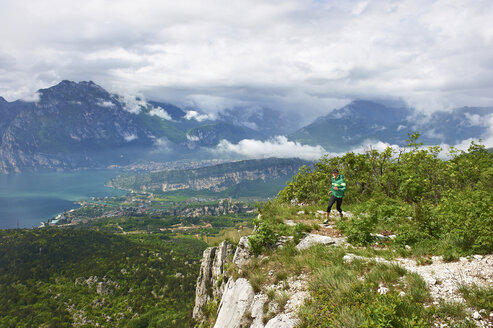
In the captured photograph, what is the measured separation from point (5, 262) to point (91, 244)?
101 ft

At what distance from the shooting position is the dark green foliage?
238 feet

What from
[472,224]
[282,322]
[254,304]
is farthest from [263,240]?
[472,224]

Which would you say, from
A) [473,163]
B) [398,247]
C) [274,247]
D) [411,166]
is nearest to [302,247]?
[274,247]

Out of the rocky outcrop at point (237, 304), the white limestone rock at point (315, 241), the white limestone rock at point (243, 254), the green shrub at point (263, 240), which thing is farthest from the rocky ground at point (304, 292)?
the green shrub at point (263, 240)

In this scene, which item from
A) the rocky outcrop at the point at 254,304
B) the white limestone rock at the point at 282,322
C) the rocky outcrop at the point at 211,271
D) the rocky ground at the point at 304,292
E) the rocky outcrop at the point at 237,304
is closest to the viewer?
the rocky ground at the point at 304,292

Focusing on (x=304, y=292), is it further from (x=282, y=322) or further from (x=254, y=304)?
(x=254, y=304)

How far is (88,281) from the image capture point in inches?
3533

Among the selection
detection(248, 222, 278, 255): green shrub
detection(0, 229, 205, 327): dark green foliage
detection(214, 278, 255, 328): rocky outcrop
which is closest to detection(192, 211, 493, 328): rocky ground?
detection(214, 278, 255, 328): rocky outcrop

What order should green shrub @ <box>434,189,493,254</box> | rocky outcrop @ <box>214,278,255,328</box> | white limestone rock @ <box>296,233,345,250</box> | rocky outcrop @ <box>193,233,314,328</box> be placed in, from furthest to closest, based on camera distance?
white limestone rock @ <box>296,233,345,250</box> < rocky outcrop @ <box>214,278,255,328</box> < green shrub @ <box>434,189,493,254</box> < rocky outcrop @ <box>193,233,314,328</box>

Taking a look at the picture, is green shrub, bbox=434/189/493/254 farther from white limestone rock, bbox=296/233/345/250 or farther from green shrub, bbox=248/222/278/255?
green shrub, bbox=248/222/278/255

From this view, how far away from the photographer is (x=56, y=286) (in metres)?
87.8

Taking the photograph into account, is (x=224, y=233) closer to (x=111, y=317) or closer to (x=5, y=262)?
(x=111, y=317)

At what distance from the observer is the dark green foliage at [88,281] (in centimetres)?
7244

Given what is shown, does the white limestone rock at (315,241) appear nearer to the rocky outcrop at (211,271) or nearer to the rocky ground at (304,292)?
the rocky ground at (304,292)
